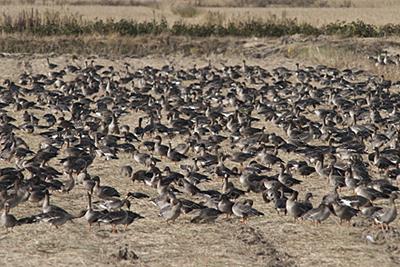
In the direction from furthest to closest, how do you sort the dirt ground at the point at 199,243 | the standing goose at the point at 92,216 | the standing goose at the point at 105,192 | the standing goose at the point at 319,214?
the standing goose at the point at 105,192
the standing goose at the point at 319,214
the standing goose at the point at 92,216
the dirt ground at the point at 199,243

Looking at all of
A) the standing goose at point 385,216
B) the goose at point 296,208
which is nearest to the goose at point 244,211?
the goose at point 296,208

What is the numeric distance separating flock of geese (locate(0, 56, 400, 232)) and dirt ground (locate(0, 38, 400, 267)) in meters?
0.23

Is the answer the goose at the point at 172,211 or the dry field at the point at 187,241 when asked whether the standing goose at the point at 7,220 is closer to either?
the dry field at the point at 187,241

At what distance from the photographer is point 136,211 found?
596 inches

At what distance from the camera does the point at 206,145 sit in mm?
20484

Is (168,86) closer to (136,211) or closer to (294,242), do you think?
(136,211)

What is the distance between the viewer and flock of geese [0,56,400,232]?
1476 cm

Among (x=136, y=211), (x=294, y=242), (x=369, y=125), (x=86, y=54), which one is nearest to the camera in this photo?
(x=294, y=242)

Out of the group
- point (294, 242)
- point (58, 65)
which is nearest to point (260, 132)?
point (294, 242)

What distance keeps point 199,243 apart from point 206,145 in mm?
7389

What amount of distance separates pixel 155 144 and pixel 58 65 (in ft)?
66.4

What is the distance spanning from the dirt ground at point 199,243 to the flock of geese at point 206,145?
0.23 metres

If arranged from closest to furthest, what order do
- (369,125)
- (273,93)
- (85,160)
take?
(85,160) → (369,125) → (273,93)

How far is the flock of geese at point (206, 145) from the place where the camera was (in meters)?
14.8
